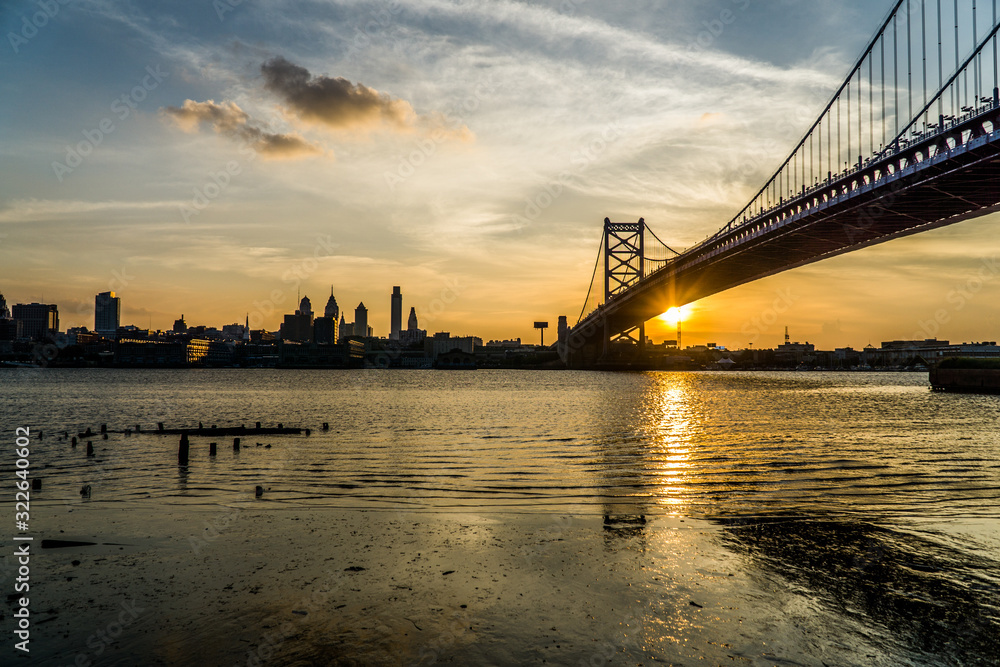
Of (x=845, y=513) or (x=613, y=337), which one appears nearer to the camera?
(x=845, y=513)

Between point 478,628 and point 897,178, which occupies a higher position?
point 897,178

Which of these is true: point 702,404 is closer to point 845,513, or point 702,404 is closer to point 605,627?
point 845,513

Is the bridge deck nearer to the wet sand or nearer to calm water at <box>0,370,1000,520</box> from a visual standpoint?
calm water at <box>0,370,1000,520</box>

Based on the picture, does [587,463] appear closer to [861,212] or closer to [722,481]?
[722,481]

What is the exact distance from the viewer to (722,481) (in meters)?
17.5

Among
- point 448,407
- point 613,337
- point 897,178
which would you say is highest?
point 897,178

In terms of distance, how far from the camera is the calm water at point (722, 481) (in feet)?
29.3

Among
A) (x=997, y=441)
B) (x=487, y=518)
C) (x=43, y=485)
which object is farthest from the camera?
(x=997, y=441)

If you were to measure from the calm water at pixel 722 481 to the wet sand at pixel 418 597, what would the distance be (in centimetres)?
101

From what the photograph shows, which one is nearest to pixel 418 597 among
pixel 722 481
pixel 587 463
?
pixel 722 481

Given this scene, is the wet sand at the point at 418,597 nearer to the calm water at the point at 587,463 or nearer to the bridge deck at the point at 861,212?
A: the calm water at the point at 587,463

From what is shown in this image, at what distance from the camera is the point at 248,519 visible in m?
13.1

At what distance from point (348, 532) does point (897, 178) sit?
47.6 meters

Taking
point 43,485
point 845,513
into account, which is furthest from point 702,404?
point 43,485
